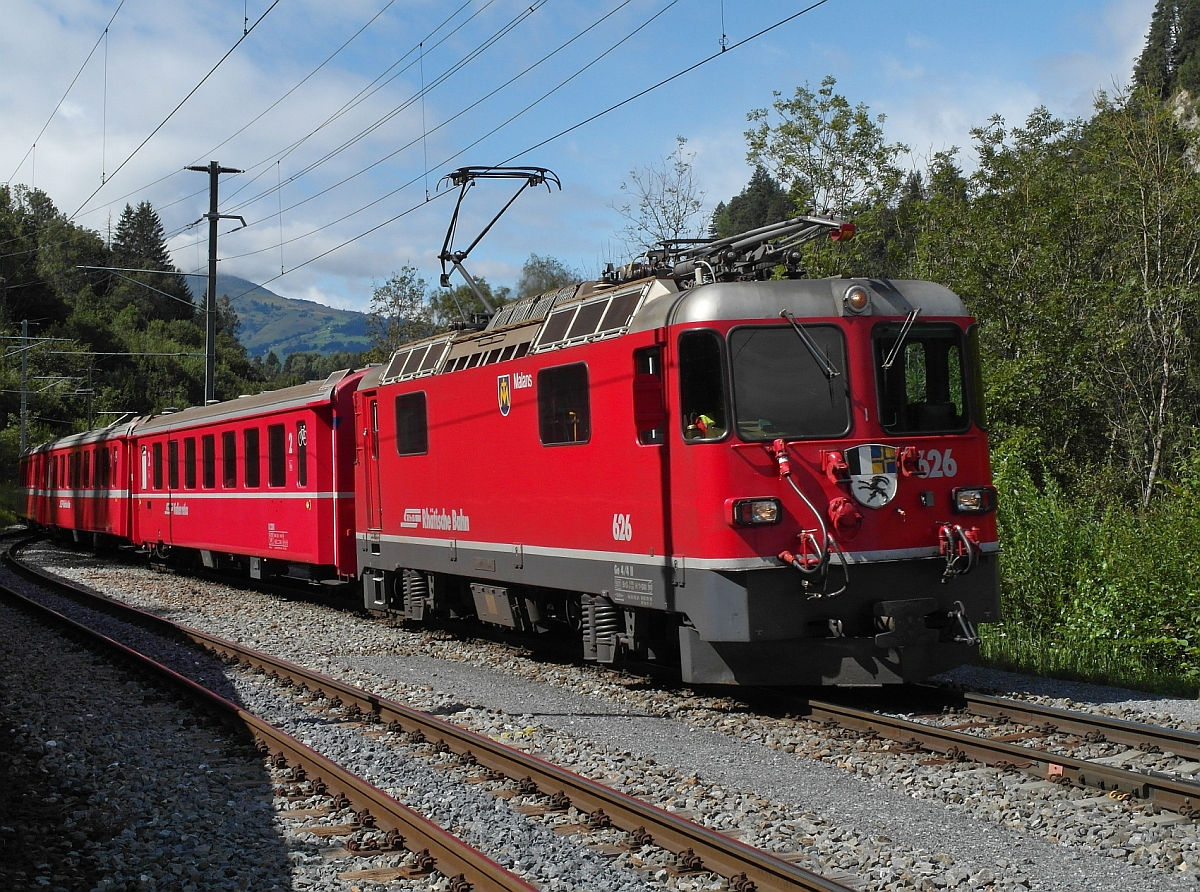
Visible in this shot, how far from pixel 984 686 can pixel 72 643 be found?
31.7 ft

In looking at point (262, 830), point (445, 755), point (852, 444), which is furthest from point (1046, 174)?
point (262, 830)

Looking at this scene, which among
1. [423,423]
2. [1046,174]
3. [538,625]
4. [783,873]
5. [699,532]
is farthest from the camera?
[1046,174]

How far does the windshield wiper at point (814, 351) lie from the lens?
8.11 metres

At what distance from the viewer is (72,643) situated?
13125 millimetres

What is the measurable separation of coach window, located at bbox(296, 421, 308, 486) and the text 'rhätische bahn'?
17.3 ft

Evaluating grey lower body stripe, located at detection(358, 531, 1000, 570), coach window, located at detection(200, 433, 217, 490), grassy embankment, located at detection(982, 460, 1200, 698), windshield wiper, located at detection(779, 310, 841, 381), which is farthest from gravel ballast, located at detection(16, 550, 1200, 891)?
coach window, located at detection(200, 433, 217, 490)

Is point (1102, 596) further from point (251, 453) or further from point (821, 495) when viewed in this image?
point (251, 453)

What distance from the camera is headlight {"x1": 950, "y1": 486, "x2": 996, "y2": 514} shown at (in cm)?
826

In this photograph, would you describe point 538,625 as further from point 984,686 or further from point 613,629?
point 984,686

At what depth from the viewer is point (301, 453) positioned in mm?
16000

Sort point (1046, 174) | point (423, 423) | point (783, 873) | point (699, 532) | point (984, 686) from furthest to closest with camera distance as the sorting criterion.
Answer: point (1046, 174) → point (423, 423) → point (984, 686) → point (699, 532) → point (783, 873)

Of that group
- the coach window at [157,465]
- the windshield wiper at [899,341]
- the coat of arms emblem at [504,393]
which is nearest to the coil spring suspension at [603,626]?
the coat of arms emblem at [504,393]

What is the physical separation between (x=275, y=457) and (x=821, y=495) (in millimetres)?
10766

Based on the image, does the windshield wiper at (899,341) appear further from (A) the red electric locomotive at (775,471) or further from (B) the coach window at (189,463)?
(B) the coach window at (189,463)
